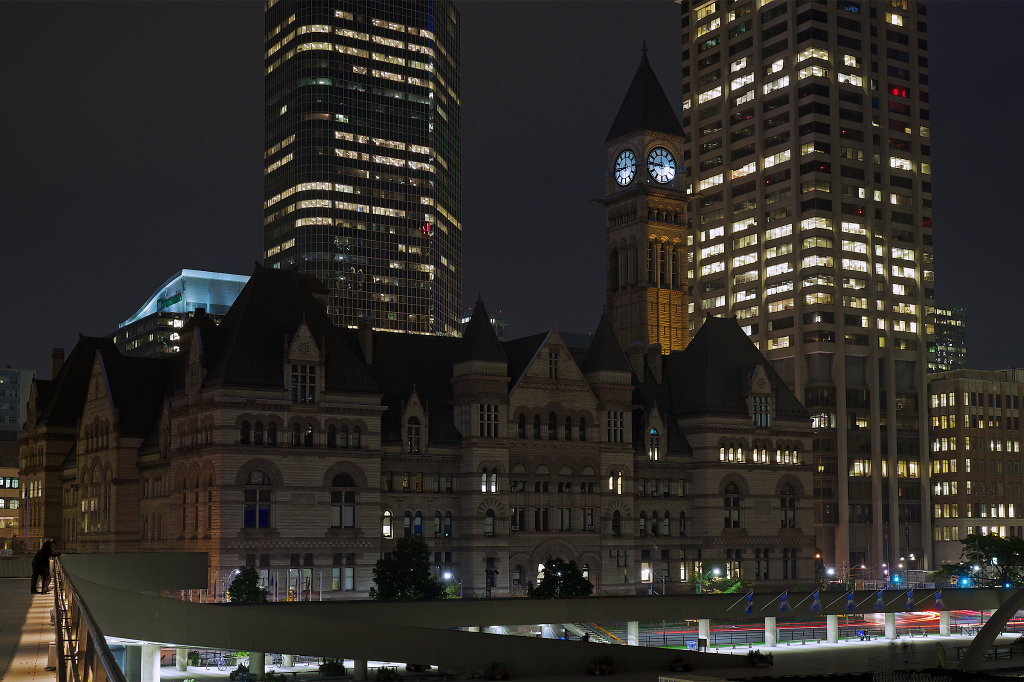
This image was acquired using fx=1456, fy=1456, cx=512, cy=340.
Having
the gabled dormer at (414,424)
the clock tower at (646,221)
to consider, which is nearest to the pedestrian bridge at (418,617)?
the gabled dormer at (414,424)

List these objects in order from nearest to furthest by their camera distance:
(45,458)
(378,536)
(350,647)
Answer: (350,647), (378,536), (45,458)

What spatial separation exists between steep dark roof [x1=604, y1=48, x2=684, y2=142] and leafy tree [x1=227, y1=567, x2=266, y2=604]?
314 feet

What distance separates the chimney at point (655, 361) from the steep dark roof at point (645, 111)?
1826 inches

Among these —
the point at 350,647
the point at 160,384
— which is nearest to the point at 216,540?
the point at 160,384

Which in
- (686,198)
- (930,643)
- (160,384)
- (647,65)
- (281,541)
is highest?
(647,65)

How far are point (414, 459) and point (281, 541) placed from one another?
1493 centimetres

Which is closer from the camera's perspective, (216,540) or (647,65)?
(216,540)

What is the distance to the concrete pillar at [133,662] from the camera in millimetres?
69562

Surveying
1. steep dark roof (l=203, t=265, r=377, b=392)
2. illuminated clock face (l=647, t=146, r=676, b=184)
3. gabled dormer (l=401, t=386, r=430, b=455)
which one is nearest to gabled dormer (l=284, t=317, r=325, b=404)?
→ steep dark roof (l=203, t=265, r=377, b=392)

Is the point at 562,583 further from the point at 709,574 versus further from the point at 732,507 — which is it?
the point at 732,507

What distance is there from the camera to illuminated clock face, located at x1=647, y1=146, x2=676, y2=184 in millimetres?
185925

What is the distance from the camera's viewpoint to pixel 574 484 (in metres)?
130

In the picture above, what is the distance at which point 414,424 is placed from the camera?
123938 mm

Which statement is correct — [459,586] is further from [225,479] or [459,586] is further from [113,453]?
[113,453]
